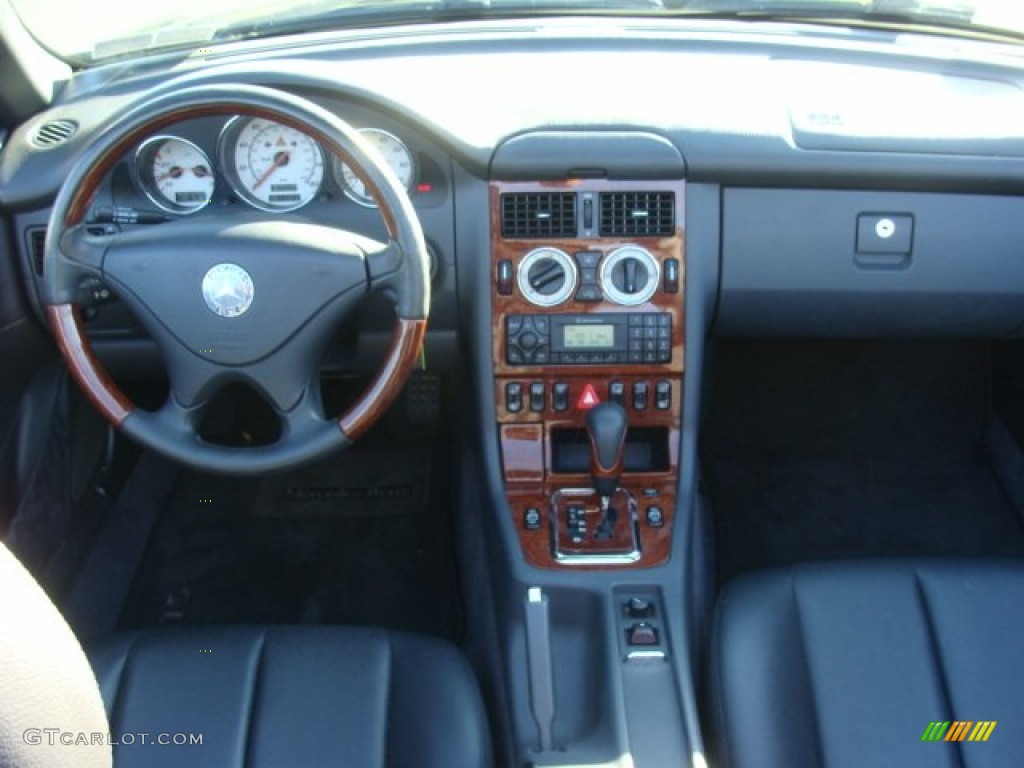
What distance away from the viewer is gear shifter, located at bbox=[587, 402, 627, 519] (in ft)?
6.70

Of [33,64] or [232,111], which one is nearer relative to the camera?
[232,111]

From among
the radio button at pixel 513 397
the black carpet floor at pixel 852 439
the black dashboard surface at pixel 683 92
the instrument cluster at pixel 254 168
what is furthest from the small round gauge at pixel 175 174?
the black carpet floor at pixel 852 439

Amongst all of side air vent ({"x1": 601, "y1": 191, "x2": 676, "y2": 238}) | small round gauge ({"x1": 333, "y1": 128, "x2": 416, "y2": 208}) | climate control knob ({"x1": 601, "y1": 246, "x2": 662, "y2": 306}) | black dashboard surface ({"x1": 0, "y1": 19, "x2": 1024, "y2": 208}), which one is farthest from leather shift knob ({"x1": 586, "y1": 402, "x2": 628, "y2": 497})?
small round gauge ({"x1": 333, "y1": 128, "x2": 416, "y2": 208})

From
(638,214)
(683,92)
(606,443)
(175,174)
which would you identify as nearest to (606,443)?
(606,443)

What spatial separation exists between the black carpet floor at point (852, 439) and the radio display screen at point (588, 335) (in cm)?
85

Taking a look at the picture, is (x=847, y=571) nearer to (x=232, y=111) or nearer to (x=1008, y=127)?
(x=1008, y=127)

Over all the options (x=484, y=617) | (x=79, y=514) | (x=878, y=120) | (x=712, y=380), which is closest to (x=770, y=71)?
(x=878, y=120)

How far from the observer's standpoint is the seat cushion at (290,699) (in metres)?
1.71

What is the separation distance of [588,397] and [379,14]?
910 mm

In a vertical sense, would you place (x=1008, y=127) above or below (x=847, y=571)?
above

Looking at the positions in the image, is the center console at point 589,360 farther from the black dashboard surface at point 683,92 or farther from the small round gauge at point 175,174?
the small round gauge at point 175,174

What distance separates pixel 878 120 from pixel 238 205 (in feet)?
3.95

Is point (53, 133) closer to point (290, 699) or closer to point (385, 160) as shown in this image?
point (385, 160)

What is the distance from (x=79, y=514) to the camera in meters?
2.58
